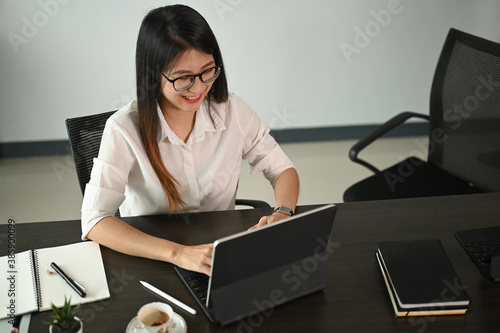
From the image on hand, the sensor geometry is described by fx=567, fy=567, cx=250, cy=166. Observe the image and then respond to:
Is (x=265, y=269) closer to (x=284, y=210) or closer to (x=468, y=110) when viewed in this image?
(x=284, y=210)

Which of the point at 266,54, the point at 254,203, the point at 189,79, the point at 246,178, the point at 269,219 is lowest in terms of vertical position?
the point at 246,178

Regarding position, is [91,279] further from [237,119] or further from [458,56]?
[458,56]

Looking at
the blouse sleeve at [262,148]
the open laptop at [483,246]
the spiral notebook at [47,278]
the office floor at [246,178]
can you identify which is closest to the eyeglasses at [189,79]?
the blouse sleeve at [262,148]

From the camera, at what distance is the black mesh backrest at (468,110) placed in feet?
7.18

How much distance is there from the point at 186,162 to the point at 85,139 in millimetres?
360

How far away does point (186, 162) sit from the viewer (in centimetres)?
182

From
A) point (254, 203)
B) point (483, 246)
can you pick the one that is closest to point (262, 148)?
point (254, 203)

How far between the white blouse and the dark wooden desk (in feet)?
0.39

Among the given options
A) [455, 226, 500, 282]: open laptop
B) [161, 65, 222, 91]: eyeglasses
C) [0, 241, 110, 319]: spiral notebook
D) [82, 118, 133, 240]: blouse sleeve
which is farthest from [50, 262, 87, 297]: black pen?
[455, 226, 500, 282]: open laptop

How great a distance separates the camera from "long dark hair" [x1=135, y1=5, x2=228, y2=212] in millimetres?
1580

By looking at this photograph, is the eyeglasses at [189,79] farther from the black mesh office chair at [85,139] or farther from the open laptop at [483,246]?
the open laptop at [483,246]

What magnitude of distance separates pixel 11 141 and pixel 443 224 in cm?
285

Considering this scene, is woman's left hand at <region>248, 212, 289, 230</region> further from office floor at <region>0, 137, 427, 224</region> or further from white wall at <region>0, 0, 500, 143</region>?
white wall at <region>0, 0, 500, 143</region>

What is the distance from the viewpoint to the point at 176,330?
4.19ft
